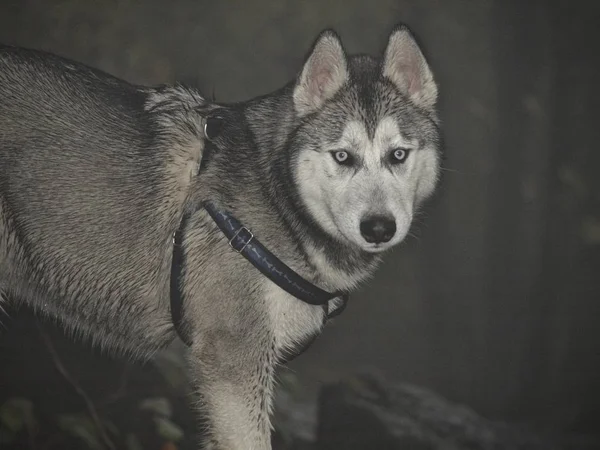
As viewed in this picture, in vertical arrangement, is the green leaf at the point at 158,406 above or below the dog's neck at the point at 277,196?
below

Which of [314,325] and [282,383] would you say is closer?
[314,325]

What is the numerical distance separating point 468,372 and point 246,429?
0.78 metres

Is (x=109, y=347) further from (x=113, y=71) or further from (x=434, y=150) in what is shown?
(x=434, y=150)

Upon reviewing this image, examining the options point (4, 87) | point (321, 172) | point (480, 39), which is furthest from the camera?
point (480, 39)

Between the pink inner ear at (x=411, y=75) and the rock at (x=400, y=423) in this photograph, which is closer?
the pink inner ear at (x=411, y=75)

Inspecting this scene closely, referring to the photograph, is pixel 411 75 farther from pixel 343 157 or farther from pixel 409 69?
pixel 343 157

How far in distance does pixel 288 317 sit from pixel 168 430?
697mm

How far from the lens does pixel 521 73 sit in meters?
1.89

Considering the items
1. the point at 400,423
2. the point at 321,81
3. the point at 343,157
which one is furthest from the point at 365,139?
the point at 400,423

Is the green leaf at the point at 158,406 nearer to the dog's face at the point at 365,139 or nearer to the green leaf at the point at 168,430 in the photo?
the green leaf at the point at 168,430

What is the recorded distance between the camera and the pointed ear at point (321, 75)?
62.8 inches

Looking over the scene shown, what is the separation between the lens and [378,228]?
1480 millimetres

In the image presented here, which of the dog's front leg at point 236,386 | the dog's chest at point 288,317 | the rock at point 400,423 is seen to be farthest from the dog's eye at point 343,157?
the rock at point 400,423

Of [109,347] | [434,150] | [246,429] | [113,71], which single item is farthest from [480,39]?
[109,347]
